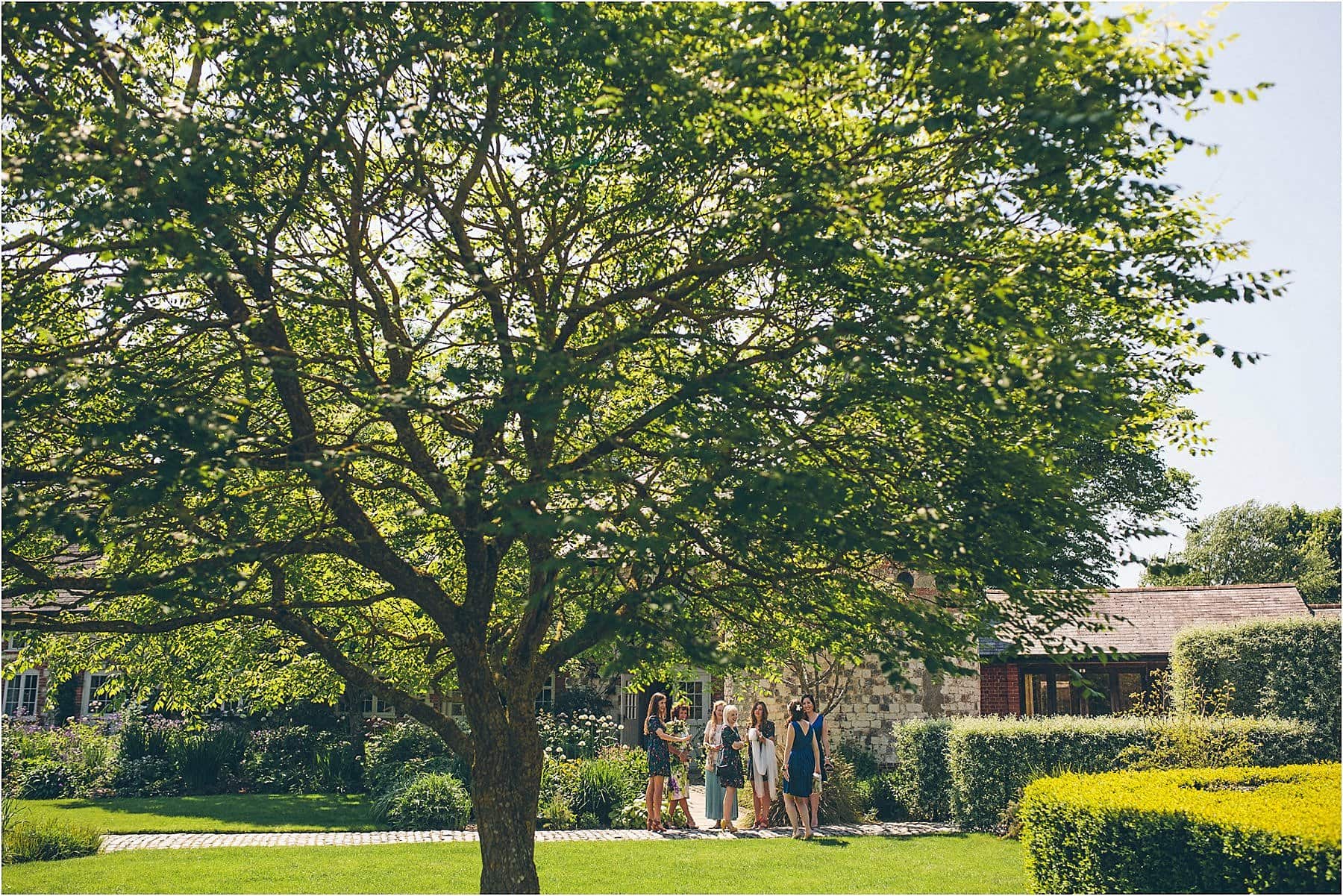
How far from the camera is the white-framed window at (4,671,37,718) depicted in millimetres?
26953

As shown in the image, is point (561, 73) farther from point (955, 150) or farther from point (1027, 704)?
point (1027, 704)

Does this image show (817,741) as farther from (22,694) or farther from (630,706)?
(22,694)

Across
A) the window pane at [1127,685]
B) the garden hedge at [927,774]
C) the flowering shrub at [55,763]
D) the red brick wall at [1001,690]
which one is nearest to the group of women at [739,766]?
the garden hedge at [927,774]

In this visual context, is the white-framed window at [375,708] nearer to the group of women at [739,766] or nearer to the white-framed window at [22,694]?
the white-framed window at [22,694]

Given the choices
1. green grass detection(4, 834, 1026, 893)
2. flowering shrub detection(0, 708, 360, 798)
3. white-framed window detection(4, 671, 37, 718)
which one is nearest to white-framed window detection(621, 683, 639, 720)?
flowering shrub detection(0, 708, 360, 798)

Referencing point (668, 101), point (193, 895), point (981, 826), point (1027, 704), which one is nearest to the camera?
point (668, 101)

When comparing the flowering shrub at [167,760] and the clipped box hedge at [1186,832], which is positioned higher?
the clipped box hedge at [1186,832]

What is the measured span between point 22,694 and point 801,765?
22859mm

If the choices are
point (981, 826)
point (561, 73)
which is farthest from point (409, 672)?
point (981, 826)

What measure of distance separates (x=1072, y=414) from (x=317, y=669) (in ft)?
26.3

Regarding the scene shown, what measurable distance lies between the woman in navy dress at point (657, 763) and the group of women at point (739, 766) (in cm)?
1

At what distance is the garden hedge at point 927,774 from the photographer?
17.5m

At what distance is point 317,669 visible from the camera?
10648mm

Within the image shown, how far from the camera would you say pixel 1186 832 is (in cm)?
830
